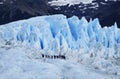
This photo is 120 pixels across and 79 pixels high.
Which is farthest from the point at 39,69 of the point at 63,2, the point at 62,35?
the point at 63,2

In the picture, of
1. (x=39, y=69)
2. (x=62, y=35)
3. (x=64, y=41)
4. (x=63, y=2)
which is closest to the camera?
(x=39, y=69)

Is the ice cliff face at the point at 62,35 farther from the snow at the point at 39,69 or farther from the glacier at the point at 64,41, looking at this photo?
the snow at the point at 39,69

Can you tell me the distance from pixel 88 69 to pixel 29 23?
7.52 meters

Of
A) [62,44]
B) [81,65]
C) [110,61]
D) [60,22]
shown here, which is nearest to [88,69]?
[81,65]

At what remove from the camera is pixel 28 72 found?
834 inches

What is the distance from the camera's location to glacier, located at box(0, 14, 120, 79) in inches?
980

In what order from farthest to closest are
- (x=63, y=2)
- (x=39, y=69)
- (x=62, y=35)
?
(x=63, y=2)
(x=62, y=35)
(x=39, y=69)

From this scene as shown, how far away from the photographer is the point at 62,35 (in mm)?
28359

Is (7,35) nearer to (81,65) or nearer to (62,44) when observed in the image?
(62,44)

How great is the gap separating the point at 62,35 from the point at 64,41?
1.10 m

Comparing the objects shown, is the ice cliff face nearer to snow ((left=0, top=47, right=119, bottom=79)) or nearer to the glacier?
the glacier

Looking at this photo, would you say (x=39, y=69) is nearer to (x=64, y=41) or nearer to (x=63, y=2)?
(x=64, y=41)

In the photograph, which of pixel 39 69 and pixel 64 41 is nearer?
pixel 39 69

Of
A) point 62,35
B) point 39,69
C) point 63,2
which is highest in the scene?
Result: point 63,2
